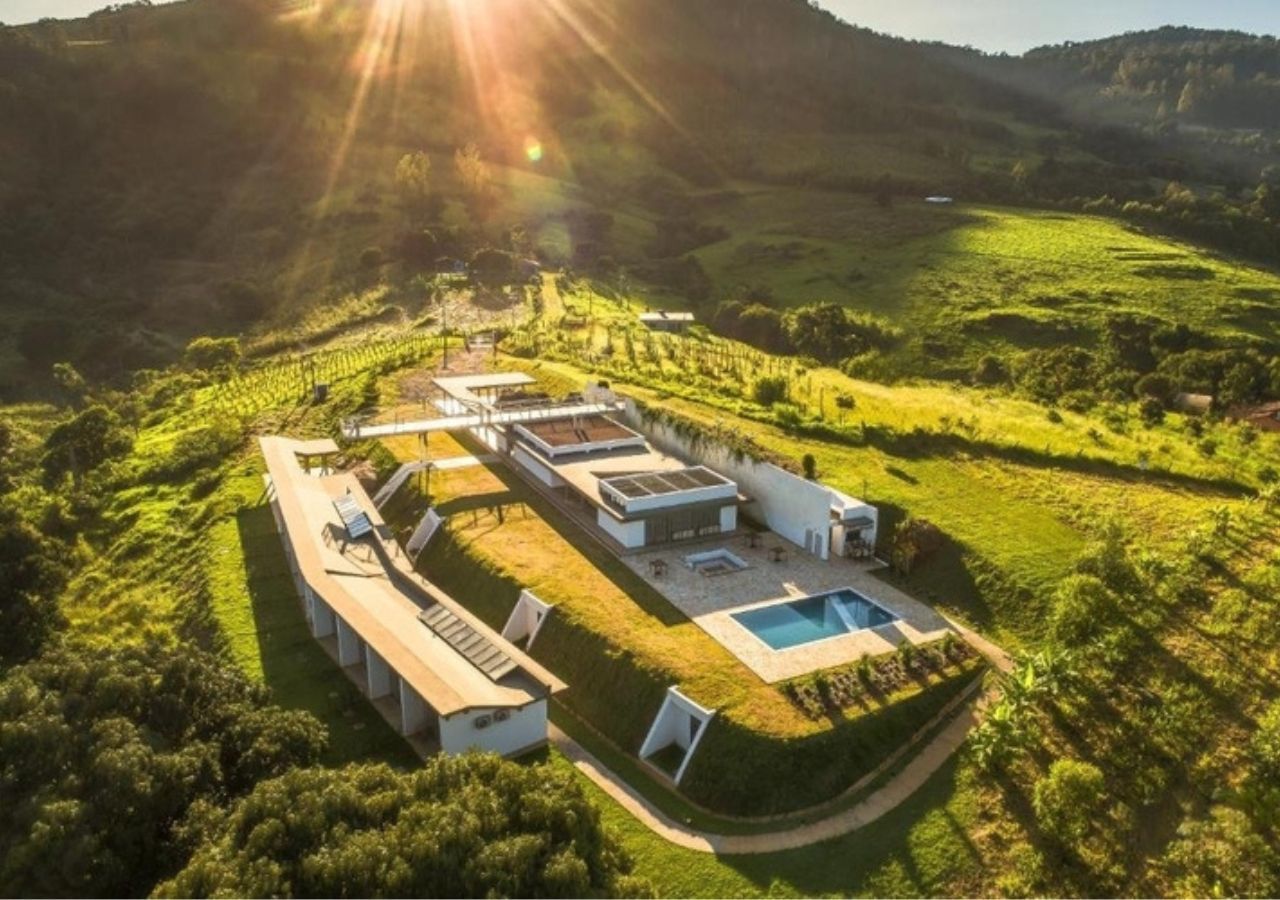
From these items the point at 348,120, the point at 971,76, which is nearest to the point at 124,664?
the point at 348,120

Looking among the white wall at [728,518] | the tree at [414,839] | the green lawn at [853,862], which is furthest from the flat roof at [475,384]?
the tree at [414,839]

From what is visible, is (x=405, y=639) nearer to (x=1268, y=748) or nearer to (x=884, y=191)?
(x=1268, y=748)

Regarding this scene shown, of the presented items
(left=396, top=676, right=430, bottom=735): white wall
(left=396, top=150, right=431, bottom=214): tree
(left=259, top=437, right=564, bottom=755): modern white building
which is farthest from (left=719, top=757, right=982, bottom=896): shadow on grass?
(left=396, top=150, right=431, bottom=214): tree

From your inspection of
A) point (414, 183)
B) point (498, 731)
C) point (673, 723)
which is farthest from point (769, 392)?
point (414, 183)

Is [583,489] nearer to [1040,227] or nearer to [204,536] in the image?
[204,536]

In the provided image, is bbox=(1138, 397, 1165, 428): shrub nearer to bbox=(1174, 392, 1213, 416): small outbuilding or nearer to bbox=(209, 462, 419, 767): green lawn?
bbox=(1174, 392, 1213, 416): small outbuilding

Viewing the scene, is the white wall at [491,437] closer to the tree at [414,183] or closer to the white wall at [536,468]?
the white wall at [536,468]
